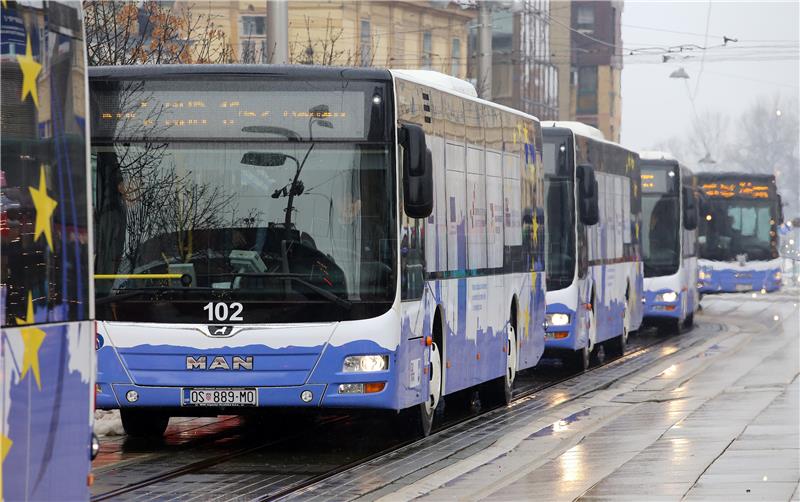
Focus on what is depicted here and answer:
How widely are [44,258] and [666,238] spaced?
2867cm

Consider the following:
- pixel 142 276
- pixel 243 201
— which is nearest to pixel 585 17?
pixel 243 201

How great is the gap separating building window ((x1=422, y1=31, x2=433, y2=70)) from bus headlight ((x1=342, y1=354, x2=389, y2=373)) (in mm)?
69903

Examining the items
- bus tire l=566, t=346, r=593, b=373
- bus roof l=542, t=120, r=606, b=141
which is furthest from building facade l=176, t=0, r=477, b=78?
bus tire l=566, t=346, r=593, b=373

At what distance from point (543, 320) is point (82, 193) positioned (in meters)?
13.6

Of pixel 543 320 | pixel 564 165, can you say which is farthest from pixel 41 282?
pixel 564 165

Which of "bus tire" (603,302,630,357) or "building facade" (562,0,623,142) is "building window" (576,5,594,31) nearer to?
"building facade" (562,0,623,142)

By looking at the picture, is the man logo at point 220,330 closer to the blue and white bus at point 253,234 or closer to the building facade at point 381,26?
the blue and white bus at point 253,234

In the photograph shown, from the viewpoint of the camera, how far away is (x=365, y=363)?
14.0 metres

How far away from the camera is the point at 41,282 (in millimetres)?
7676

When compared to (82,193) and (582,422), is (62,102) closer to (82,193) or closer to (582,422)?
(82,193)

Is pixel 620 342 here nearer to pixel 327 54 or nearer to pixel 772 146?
pixel 327 54

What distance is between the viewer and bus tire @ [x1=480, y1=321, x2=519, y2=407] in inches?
754

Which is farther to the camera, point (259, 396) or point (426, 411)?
point (426, 411)

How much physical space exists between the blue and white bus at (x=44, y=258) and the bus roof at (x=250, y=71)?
5.92 m
